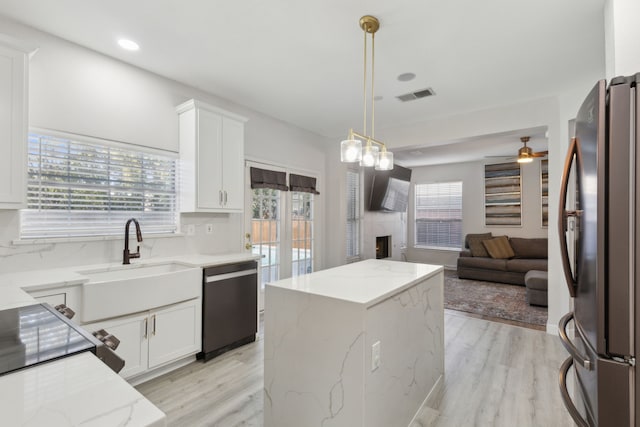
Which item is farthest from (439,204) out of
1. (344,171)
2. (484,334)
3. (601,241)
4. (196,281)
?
(601,241)

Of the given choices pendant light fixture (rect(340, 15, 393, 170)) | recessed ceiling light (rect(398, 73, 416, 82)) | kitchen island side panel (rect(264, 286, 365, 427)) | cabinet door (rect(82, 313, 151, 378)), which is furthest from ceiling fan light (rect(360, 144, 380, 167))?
cabinet door (rect(82, 313, 151, 378))

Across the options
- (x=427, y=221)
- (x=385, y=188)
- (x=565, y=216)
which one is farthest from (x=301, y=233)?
(x=427, y=221)

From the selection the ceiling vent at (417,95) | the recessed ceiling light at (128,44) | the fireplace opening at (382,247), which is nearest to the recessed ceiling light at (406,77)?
the ceiling vent at (417,95)

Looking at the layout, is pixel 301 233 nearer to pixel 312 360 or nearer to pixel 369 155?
pixel 369 155

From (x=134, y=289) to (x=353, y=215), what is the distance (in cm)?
392

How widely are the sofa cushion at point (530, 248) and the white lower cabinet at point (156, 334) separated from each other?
636 centimetres

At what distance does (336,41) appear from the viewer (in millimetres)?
2461

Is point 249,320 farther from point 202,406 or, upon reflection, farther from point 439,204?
point 439,204

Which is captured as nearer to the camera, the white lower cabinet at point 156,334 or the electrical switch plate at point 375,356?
the electrical switch plate at point 375,356

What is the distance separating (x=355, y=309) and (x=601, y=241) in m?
0.94

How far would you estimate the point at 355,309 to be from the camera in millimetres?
1457

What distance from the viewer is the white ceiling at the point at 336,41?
209 cm

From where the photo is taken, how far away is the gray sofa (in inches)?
234

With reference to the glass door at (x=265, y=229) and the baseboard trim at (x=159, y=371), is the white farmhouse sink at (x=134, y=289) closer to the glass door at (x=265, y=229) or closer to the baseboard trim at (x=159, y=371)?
the baseboard trim at (x=159, y=371)
